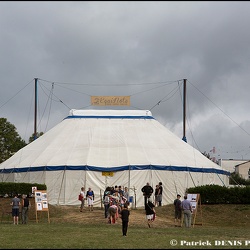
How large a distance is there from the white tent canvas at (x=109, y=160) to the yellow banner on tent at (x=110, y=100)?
1244mm

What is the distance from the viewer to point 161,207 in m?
37.4

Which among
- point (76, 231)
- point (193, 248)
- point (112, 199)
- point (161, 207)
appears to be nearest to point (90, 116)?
point (161, 207)

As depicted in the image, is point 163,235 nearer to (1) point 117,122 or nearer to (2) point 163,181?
(2) point 163,181

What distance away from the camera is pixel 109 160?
139 ft

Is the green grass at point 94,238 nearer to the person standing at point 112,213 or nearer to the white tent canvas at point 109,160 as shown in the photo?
the person standing at point 112,213

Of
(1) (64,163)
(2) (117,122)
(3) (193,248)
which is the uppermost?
(2) (117,122)

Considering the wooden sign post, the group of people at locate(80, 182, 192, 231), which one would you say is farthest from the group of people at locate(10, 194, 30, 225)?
the group of people at locate(80, 182, 192, 231)

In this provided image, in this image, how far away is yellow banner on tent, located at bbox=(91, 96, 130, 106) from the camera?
4981cm

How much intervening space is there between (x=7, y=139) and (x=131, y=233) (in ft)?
123

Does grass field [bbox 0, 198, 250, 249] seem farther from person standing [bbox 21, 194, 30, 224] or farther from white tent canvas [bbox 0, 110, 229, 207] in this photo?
white tent canvas [bbox 0, 110, 229, 207]

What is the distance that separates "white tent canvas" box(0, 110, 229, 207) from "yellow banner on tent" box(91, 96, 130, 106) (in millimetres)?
1244

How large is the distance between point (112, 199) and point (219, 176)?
1521cm

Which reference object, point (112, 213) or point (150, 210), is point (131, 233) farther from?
point (112, 213)

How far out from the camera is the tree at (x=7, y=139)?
199 ft
